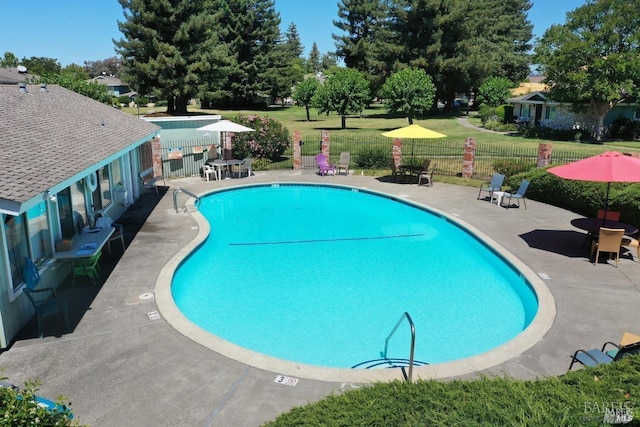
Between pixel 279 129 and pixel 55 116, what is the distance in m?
14.1

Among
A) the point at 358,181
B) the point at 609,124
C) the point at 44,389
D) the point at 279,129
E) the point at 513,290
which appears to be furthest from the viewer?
the point at 609,124

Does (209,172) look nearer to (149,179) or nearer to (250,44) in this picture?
(149,179)

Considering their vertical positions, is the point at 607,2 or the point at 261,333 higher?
the point at 607,2

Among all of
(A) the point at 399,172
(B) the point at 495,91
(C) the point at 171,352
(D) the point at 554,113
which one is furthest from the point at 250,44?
(C) the point at 171,352

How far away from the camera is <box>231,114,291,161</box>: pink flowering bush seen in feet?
84.0

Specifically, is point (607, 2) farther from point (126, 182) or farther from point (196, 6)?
point (126, 182)

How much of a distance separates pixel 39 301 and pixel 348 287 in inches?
264

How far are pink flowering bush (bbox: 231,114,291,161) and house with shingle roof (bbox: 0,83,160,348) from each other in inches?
312

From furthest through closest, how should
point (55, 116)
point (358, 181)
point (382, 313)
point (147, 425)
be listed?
point (358, 181)
point (55, 116)
point (382, 313)
point (147, 425)

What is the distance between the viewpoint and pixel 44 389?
6.74 meters

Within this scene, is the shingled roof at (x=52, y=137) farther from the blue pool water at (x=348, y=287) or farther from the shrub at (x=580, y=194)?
the shrub at (x=580, y=194)

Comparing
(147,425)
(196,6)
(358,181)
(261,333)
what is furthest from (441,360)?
(196,6)

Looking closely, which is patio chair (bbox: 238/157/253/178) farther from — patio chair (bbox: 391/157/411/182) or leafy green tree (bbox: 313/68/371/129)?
leafy green tree (bbox: 313/68/371/129)

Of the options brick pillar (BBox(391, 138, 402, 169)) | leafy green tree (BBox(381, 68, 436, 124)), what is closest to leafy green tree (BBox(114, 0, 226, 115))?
leafy green tree (BBox(381, 68, 436, 124))
